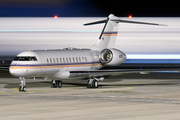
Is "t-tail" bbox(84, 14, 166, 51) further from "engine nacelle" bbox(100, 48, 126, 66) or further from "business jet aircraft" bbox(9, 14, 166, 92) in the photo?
"engine nacelle" bbox(100, 48, 126, 66)

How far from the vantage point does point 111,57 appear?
3108 cm

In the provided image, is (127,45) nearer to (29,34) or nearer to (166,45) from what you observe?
(166,45)

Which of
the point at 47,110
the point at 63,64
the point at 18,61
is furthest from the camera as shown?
the point at 63,64

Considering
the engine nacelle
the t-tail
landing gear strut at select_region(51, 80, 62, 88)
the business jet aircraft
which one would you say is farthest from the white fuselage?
the t-tail

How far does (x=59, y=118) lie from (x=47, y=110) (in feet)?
7.45

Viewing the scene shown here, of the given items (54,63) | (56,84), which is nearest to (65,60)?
(54,63)

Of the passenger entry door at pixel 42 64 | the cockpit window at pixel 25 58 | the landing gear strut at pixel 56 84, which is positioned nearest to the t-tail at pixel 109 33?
the landing gear strut at pixel 56 84

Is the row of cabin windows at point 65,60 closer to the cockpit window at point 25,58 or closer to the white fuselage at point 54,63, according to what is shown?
the white fuselage at point 54,63

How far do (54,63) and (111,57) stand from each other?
478 cm

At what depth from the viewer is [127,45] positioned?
1953 inches

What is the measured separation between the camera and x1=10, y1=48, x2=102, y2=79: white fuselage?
26719mm

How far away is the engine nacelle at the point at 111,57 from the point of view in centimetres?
3116

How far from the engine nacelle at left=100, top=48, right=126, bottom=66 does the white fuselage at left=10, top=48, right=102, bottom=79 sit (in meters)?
0.46

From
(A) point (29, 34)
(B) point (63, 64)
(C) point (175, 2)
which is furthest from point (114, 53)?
(C) point (175, 2)
